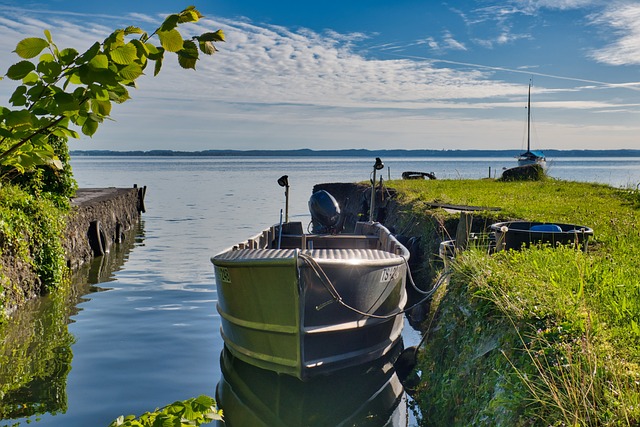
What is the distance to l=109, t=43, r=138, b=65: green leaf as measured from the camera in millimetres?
1901

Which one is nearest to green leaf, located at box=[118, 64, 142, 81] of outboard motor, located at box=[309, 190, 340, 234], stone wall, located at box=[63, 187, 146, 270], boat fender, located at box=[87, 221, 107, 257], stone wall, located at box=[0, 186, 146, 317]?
stone wall, located at box=[0, 186, 146, 317]

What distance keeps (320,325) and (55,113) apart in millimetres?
6971

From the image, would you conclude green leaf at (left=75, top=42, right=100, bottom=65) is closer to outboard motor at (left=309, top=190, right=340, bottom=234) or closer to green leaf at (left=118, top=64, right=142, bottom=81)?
green leaf at (left=118, top=64, right=142, bottom=81)

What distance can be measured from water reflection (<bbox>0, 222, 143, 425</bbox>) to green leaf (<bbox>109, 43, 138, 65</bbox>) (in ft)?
23.7

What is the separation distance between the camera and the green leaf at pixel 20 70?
6.38ft

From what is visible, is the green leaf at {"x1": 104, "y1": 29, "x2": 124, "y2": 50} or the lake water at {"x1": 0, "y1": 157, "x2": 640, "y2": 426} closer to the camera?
the green leaf at {"x1": 104, "y1": 29, "x2": 124, "y2": 50}

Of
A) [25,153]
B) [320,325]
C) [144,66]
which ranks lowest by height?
[320,325]

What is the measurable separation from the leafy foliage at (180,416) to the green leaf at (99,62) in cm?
107

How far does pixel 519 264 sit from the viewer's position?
7.45 metres

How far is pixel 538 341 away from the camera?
5.08m

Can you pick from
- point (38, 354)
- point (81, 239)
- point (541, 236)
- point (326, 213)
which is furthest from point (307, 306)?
point (81, 239)

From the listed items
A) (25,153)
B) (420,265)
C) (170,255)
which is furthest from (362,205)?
(25,153)

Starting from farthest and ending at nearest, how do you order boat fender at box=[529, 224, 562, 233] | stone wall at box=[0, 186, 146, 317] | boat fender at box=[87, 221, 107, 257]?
boat fender at box=[87, 221, 107, 257]
stone wall at box=[0, 186, 146, 317]
boat fender at box=[529, 224, 562, 233]

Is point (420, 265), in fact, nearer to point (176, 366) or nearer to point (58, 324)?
point (176, 366)
